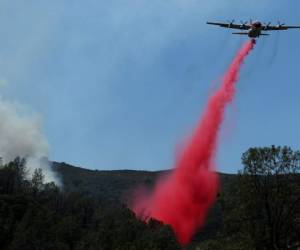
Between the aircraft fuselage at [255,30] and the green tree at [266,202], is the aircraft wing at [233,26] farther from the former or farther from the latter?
the green tree at [266,202]

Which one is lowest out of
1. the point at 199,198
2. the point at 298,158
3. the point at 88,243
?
the point at 88,243

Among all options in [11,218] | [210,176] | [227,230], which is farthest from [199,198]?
[227,230]

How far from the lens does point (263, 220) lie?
55281 millimetres

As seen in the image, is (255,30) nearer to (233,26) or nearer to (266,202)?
(233,26)

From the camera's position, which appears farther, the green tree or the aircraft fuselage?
the aircraft fuselage

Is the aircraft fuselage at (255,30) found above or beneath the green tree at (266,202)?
above

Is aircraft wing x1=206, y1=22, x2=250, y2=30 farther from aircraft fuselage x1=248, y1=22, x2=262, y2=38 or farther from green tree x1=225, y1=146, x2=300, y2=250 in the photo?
green tree x1=225, y1=146, x2=300, y2=250

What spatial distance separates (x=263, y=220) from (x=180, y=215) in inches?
5032

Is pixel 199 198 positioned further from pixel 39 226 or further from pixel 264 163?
pixel 264 163

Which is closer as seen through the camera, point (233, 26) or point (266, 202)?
point (266, 202)

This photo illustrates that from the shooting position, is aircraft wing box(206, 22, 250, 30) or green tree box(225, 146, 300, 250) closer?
green tree box(225, 146, 300, 250)

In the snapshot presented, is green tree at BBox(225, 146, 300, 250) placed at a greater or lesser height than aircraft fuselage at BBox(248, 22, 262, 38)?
lesser

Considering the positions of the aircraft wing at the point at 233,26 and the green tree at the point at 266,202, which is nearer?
the green tree at the point at 266,202

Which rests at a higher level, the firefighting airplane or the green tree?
the firefighting airplane
